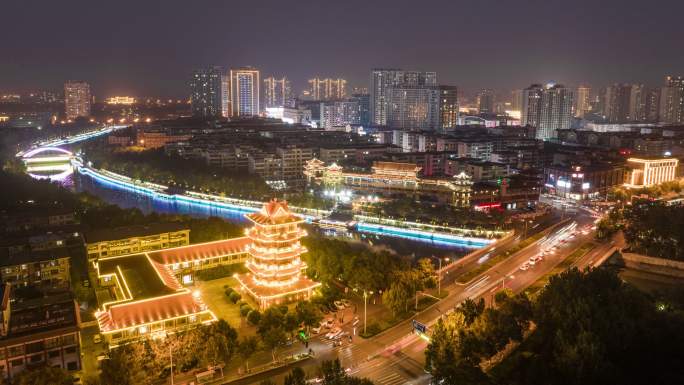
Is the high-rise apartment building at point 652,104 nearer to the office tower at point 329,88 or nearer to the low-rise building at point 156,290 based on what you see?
the office tower at point 329,88

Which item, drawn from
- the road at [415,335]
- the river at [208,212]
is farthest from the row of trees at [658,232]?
the river at [208,212]

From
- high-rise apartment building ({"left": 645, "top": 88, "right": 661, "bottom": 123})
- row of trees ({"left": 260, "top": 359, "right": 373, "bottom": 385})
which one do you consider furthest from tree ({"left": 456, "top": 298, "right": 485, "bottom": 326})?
high-rise apartment building ({"left": 645, "top": 88, "right": 661, "bottom": 123})

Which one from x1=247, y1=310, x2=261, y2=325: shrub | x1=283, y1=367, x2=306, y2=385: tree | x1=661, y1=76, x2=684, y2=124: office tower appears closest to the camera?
x1=283, y1=367, x2=306, y2=385: tree

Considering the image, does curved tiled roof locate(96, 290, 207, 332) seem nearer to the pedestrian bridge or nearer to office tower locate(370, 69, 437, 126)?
the pedestrian bridge

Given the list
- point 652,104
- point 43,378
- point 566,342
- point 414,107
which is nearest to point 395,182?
point 566,342

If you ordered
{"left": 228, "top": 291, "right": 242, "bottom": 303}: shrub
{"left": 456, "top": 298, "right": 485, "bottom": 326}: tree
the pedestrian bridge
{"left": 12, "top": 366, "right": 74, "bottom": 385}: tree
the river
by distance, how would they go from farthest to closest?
the pedestrian bridge → the river → {"left": 228, "top": 291, "right": 242, "bottom": 303}: shrub → {"left": 456, "top": 298, "right": 485, "bottom": 326}: tree → {"left": 12, "top": 366, "right": 74, "bottom": 385}: tree

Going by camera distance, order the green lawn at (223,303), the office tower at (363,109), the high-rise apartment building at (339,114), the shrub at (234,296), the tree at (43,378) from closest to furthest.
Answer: the tree at (43,378) < the green lawn at (223,303) < the shrub at (234,296) < the high-rise apartment building at (339,114) < the office tower at (363,109)

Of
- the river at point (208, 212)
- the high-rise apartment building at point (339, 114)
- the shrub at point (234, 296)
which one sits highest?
the high-rise apartment building at point (339, 114)
